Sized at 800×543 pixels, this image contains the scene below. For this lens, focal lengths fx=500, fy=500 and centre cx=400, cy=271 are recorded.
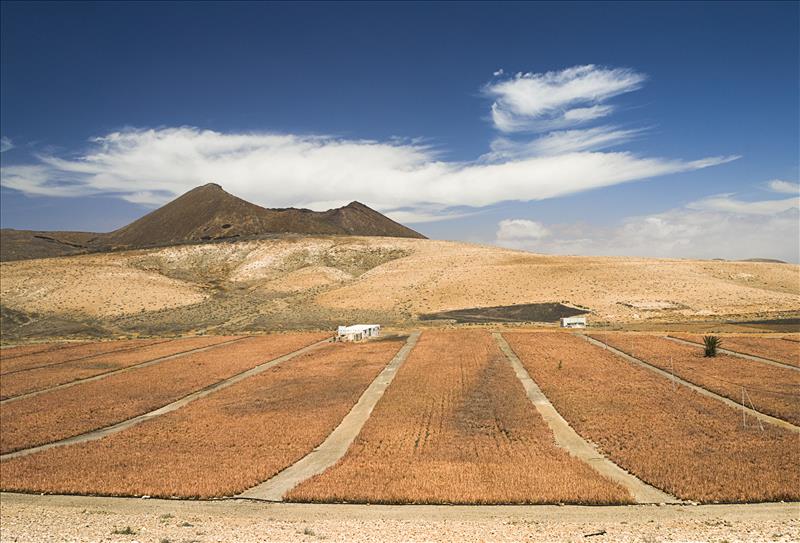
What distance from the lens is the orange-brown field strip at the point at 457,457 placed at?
664 inches

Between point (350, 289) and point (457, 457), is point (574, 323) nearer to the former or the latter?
point (457, 457)

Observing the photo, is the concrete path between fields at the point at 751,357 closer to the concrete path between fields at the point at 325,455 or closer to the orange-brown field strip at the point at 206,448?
the concrete path between fields at the point at 325,455

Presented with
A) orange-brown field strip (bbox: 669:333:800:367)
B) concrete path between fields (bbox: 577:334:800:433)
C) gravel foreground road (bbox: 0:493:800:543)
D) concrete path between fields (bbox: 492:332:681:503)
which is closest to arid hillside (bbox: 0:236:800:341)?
orange-brown field strip (bbox: 669:333:800:367)

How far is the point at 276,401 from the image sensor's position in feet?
107

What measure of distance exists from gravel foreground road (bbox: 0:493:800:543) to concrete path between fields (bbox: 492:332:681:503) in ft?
3.16

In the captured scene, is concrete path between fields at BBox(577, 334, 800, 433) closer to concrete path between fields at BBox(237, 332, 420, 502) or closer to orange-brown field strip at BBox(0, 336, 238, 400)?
concrete path between fields at BBox(237, 332, 420, 502)

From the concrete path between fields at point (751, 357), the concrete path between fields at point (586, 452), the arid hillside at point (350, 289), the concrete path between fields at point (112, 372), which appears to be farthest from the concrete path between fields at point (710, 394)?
the concrete path between fields at point (112, 372)

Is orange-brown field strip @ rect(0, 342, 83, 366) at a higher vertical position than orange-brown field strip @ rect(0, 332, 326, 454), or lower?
lower

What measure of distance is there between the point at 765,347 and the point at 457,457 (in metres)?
38.7

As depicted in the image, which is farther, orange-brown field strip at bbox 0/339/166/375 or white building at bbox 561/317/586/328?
white building at bbox 561/317/586/328

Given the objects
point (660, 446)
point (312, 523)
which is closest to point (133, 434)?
point (312, 523)

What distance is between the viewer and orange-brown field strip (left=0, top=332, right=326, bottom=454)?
28.4m

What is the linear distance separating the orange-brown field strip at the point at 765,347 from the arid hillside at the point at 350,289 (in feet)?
70.7

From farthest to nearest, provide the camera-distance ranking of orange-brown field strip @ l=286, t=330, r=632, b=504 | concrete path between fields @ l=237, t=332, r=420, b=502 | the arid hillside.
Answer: the arid hillside → concrete path between fields @ l=237, t=332, r=420, b=502 → orange-brown field strip @ l=286, t=330, r=632, b=504
